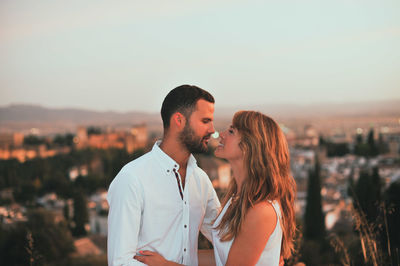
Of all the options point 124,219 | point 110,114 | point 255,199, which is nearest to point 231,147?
point 255,199

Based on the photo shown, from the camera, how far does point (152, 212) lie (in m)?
Result: 1.54

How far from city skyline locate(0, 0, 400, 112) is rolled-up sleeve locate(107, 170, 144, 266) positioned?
23171 millimetres

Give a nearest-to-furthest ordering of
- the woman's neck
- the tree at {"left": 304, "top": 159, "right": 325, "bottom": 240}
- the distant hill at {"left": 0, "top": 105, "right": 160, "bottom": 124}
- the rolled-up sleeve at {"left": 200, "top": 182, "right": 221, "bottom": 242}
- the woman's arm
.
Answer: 1. the woman's arm
2. the woman's neck
3. the rolled-up sleeve at {"left": 200, "top": 182, "right": 221, "bottom": 242}
4. the tree at {"left": 304, "top": 159, "right": 325, "bottom": 240}
5. the distant hill at {"left": 0, "top": 105, "right": 160, "bottom": 124}

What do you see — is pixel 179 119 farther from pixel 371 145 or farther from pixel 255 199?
pixel 371 145

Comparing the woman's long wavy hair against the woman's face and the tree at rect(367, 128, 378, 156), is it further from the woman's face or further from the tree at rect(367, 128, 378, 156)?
the tree at rect(367, 128, 378, 156)

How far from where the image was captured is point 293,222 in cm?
159

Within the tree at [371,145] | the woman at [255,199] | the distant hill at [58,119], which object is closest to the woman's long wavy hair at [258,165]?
the woman at [255,199]

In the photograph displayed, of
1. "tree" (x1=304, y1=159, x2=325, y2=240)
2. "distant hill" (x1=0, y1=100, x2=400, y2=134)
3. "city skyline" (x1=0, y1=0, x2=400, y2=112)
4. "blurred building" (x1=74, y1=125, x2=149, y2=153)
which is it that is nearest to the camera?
"tree" (x1=304, y1=159, x2=325, y2=240)

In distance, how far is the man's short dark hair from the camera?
1601 millimetres

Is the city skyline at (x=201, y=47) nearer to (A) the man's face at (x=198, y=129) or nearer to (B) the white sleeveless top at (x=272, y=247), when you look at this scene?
(A) the man's face at (x=198, y=129)

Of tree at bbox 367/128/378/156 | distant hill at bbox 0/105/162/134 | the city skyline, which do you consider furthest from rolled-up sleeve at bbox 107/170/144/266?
tree at bbox 367/128/378/156

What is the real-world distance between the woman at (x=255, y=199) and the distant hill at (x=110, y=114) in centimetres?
4109

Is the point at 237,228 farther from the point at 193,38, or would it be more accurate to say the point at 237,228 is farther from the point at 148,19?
the point at 193,38

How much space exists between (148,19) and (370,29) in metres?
20.9
